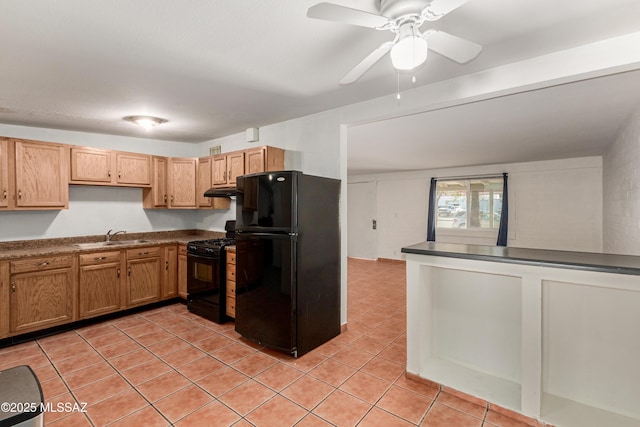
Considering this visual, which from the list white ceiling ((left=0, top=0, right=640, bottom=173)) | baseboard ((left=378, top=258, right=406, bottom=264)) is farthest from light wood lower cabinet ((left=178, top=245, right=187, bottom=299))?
baseboard ((left=378, top=258, right=406, bottom=264))

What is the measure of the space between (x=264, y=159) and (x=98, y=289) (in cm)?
255

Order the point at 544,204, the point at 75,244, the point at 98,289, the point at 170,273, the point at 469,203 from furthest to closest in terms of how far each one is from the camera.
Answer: the point at 469,203
the point at 544,204
the point at 170,273
the point at 75,244
the point at 98,289

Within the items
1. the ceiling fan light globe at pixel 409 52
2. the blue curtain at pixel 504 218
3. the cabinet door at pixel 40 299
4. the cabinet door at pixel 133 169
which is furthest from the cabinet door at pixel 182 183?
the blue curtain at pixel 504 218

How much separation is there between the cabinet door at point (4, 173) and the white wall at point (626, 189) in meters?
6.33

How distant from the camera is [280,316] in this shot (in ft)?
9.22

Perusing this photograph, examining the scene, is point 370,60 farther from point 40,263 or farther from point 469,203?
point 469,203

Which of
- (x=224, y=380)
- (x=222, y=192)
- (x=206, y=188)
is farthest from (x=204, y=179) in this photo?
(x=224, y=380)

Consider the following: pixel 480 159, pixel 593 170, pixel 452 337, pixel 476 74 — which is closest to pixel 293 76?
pixel 476 74

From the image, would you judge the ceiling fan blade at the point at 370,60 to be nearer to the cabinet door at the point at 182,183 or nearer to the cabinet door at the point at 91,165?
the cabinet door at the point at 182,183

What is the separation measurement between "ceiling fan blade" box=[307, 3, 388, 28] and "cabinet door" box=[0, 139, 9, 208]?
3952mm

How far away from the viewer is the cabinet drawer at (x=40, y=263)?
3158 millimetres

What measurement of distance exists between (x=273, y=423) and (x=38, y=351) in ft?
8.81

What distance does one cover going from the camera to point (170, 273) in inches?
169

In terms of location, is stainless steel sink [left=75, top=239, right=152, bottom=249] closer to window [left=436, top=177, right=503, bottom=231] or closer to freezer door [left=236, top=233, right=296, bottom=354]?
freezer door [left=236, top=233, right=296, bottom=354]
